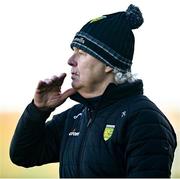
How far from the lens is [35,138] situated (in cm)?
217

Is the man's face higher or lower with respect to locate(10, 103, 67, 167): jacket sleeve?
higher

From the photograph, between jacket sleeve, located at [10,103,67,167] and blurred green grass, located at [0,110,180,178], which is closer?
jacket sleeve, located at [10,103,67,167]

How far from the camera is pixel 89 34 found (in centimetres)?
210

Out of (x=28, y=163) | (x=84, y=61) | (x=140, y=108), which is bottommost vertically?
(x=28, y=163)

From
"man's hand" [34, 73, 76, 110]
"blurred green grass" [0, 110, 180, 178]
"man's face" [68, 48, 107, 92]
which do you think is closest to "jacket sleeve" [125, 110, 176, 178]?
"man's face" [68, 48, 107, 92]

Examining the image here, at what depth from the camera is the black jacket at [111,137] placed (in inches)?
71.7

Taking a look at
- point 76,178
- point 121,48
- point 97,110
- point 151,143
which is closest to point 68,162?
point 76,178

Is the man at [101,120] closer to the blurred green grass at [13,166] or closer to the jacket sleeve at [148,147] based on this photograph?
the jacket sleeve at [148,147]

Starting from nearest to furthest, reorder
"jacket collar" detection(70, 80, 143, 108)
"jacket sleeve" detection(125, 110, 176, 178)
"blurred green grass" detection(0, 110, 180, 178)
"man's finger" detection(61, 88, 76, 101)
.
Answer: "jacket sleeve" detection(125, 110, 176, 178), "jacket collar" detection(70, 80, 143, 108), "man's finger" detection(61, 88, 76, 101), "blurred green grass" detection(0, 110, 180, 178)

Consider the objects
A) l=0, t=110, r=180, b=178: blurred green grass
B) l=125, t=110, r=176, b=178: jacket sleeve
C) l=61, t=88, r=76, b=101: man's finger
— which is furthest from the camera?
l=0, t=110, r=180, b=178: blurred green grass

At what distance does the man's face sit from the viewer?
2.03 meters

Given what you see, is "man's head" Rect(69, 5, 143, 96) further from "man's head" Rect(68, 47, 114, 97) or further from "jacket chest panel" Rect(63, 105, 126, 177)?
"jacket chest panel" Rect(63, 105, 126, 177)

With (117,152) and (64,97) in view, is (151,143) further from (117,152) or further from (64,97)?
(64,97)

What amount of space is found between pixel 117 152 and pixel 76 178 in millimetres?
188
